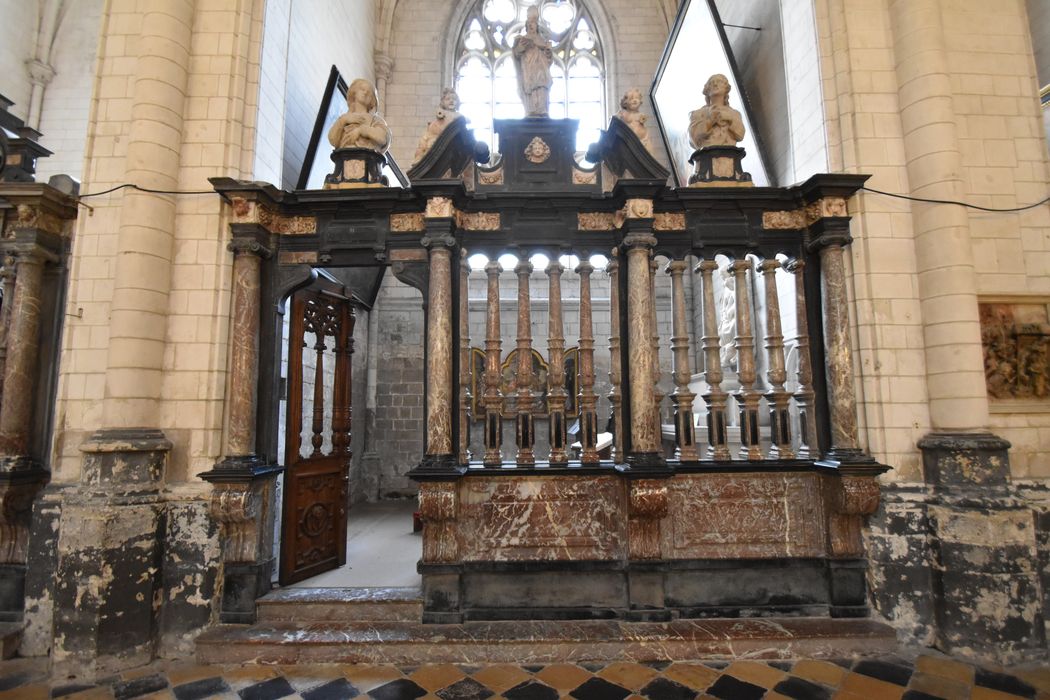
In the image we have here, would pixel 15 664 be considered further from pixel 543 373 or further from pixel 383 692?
pixel 543 373

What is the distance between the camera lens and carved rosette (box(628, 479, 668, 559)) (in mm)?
3512

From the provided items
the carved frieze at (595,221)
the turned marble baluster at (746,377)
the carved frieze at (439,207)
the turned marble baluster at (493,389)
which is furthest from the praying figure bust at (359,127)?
the turned marble baluster at (746,377)

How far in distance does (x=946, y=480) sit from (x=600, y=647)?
2.43m

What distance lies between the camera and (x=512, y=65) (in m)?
9.11

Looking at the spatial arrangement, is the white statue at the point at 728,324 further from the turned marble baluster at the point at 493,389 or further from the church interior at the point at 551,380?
the turned marble baluster at the point at 493,389

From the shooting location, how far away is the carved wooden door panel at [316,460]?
13.4 ft

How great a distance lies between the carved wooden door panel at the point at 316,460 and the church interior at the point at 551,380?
0.15 ft

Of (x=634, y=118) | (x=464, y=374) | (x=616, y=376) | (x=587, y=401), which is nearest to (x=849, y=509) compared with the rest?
(x=616, y=376)

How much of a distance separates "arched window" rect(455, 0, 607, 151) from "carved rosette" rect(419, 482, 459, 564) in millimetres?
6949

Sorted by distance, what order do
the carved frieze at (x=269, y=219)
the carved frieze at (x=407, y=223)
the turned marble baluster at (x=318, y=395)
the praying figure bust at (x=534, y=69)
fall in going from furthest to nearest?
the turned marble baluster at (x=318, y=395)
the praying figure bust at (x=534, y=69)
the carved frieze at (x=407, y=223)
the carved frieze at (x=269, y=219)

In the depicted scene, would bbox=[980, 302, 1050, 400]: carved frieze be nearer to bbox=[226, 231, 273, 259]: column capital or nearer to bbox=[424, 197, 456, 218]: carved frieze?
bbox=[424, 197, 456, 218]: carved frieze

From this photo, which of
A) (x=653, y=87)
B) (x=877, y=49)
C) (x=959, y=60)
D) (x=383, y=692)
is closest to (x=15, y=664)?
(x=383, y=692)

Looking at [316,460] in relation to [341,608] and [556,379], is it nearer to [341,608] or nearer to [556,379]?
[341,608]

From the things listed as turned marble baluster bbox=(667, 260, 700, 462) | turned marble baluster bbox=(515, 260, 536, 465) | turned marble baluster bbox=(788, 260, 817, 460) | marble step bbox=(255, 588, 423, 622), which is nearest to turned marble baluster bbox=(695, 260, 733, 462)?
turned marble baluster bbox=(667, 260, 700, 462)
